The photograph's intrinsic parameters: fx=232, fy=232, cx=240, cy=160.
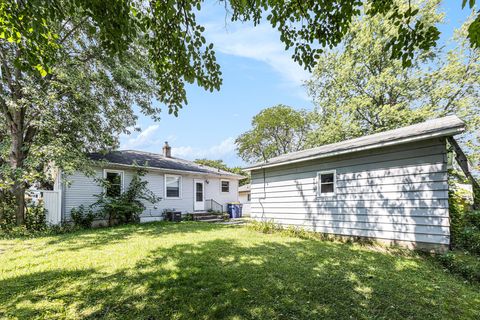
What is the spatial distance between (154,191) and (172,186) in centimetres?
128

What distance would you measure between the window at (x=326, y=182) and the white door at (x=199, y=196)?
30.9ft

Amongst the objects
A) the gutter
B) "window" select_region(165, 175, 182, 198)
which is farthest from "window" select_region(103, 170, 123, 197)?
the gutter

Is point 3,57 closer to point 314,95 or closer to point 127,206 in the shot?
point 127,206

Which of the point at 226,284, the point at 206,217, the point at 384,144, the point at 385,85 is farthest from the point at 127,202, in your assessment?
the point at 385,85

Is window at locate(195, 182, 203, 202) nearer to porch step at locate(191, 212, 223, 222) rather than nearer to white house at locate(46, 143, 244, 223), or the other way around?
white house at locate(46, 143, 244, 223)

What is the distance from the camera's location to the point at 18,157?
8.91 meters

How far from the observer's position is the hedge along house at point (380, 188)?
5.59 meters

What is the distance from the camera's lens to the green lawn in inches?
123

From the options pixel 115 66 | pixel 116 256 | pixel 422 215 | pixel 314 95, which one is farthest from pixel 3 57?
pixel 314 95

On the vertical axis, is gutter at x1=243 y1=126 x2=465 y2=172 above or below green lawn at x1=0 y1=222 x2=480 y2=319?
above

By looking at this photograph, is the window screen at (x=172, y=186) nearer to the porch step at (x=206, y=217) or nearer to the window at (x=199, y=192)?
the window at (x=199, y=192)

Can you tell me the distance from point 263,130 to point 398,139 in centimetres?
2489

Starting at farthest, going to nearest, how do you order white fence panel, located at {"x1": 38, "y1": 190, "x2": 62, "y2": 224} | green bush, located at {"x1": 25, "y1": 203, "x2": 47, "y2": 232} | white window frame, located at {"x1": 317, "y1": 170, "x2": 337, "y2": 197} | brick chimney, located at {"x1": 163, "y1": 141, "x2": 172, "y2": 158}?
brick chimney, located at {"x1": 163, "y1": 141, "x2": 172, "y2": 158}
white fence panel, located at {"x1": 38, "y1": 190, "x2": 62, "y2": 224}
green bush, located at {"x1": 25, "y1": 203, "x2": 47, "y2": 232}
white window frame, located at {"x1": 317, "y1": 170, "x2": 337, "y2": 197}

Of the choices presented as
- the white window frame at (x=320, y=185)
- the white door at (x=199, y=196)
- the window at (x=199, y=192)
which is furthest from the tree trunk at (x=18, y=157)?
the white window frame at (x=320, y=185)
